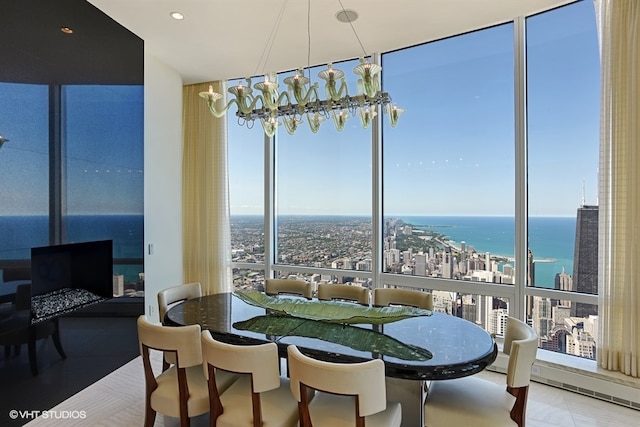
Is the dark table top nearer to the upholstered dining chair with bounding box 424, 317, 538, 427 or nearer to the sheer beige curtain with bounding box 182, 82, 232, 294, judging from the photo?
the upholstered dining chair with bounding box 424, 317, 538, 427

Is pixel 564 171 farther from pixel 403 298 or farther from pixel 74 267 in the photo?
pixel 74 267

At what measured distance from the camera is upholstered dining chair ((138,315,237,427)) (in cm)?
195

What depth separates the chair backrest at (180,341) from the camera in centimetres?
195

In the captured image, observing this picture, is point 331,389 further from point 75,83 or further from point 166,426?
point 75,83

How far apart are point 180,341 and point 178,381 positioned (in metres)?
0.25

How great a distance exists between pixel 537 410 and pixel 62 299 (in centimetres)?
405

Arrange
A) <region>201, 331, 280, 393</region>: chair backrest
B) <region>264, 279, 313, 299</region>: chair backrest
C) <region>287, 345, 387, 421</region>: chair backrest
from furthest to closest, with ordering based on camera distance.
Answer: <region>264, 279, 313, 299</region>: chair backrest, <region>201, 331, 280, 393</region>: chair backrest, <region>287, 345, 387, 421</region>: chair backrest

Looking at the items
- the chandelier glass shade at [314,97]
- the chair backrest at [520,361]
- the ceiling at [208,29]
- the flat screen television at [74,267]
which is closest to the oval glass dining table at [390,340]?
the chair backrest at [520,361]

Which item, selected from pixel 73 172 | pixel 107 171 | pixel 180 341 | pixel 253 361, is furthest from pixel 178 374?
pixel 107 171

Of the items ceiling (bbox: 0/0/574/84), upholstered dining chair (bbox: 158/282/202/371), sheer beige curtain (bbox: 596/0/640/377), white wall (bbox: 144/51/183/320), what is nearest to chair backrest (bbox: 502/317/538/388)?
sheer beige curtain (bbox: 596/0/640/377)

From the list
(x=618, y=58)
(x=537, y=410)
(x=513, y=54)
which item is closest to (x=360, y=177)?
(x=513, y=54)

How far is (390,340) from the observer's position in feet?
6.60

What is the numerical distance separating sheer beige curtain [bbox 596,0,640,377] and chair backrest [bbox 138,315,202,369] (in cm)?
319

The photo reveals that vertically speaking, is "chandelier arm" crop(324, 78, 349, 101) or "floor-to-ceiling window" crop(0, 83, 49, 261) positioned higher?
"chandelier arm" crop(324, 78, 349, 101)
